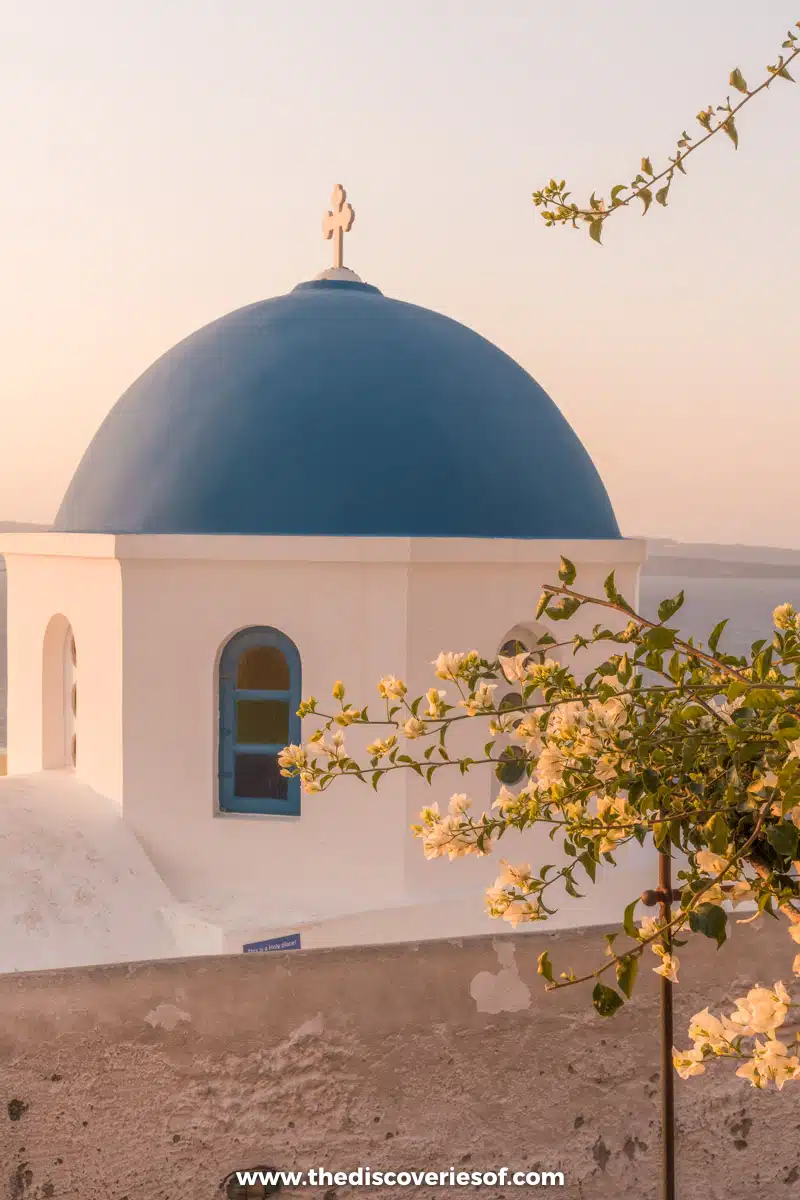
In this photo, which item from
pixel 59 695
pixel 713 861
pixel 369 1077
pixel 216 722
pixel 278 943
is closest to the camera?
pixel 713 861

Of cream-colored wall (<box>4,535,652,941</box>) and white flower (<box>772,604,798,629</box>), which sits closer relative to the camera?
white flower (<box>772,604,798,629</box>)

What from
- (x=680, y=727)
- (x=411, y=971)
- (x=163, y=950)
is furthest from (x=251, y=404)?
(x=680, y=727)

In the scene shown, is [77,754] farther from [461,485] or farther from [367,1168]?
[367,1168]

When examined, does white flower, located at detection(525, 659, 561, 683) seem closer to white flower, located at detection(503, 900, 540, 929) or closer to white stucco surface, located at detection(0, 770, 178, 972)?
white flower, located at detection(503, 900, 540, 929)

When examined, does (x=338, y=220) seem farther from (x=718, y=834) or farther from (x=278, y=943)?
(x=718, y=834)

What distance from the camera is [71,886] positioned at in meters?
6.95

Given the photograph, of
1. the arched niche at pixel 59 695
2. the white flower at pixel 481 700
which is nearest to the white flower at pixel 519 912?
the white flower at pixel 481 700

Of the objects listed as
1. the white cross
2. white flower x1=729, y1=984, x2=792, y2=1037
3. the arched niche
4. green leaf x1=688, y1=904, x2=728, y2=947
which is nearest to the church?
the arched niche

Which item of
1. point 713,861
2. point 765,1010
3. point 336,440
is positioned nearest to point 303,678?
point 336,440

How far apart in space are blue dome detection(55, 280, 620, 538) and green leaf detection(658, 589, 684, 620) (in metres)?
4.80

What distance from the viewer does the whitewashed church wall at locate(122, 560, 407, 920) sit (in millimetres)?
7184

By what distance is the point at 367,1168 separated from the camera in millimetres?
3766

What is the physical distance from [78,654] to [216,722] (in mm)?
1108

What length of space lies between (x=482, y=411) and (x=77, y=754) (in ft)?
11.1
